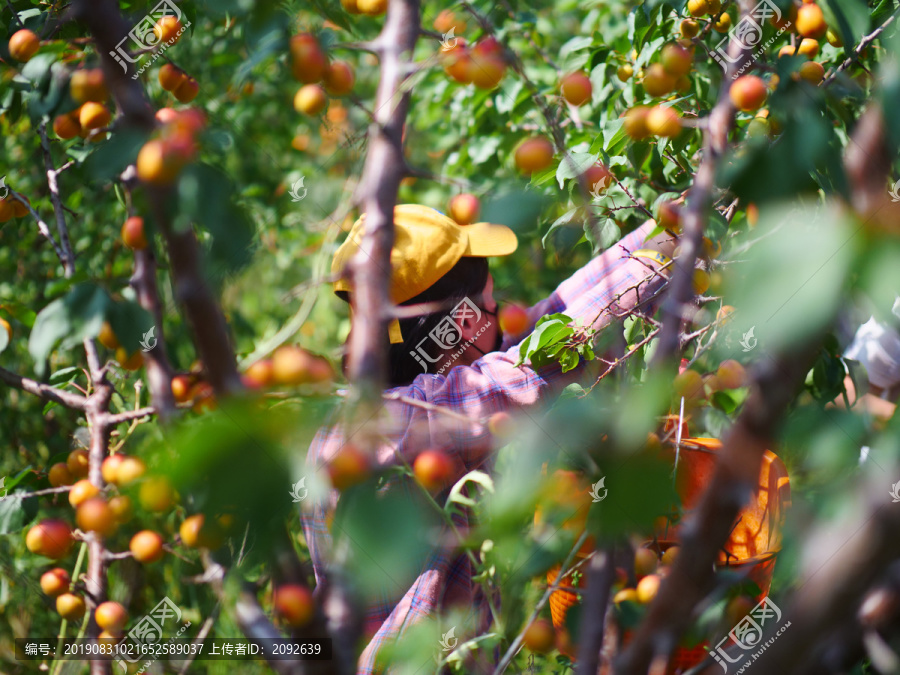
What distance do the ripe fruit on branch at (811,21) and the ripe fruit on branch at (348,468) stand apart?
26.4 inches

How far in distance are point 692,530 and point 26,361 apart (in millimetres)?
2528

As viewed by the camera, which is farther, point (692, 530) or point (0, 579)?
point (0, 579)

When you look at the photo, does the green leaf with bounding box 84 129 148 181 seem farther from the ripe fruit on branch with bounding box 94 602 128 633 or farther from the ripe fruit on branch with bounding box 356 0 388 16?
the ripe fruit on branch with bounding box 94 602 128 633

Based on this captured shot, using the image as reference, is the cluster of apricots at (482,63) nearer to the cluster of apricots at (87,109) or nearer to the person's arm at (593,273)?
the cluster of apricots at (87,109)

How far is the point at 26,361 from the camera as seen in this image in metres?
2.41

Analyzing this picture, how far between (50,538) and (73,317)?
1.40ft

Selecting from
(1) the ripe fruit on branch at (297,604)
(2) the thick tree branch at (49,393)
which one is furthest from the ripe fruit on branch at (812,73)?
(2) the thick tree branch at (49,393)

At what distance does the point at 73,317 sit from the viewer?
67 centimetres

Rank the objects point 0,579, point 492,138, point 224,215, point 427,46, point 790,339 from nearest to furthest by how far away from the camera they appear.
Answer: point 790,339
point 224,215
point 0,579
point 492,138
point 427,46

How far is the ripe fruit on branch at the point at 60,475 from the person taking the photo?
1.14 meters

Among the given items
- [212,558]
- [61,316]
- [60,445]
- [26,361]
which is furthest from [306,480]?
[26,361]

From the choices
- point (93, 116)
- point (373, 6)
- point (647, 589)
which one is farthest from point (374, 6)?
point (647, 589)

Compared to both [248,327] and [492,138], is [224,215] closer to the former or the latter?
[492,138]

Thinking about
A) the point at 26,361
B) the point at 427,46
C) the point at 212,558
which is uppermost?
the point at 212,558
